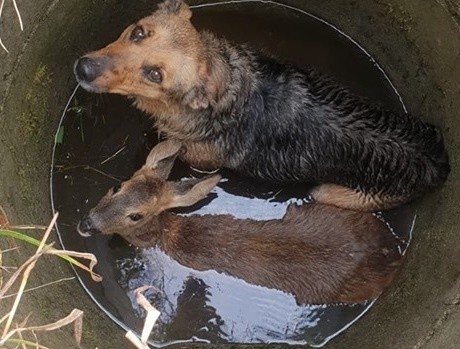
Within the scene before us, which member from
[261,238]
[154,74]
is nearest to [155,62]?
[154,74]

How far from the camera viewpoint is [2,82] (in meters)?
A: 4.52

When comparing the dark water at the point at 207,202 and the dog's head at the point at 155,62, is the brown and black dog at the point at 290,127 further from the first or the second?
the dark water at the point at 207,202

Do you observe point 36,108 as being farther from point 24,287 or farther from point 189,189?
point 24,287

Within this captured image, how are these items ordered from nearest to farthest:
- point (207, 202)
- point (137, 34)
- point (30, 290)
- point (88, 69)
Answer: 1. point (88, 69)
2. point (137, 34)
3. point (30, 290)
4. point (207, 202)

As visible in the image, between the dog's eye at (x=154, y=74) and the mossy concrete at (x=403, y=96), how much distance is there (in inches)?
34.5

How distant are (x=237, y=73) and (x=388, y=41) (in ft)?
4.25

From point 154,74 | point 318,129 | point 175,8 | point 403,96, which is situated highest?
point 403,96

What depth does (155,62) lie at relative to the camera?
4270 mm

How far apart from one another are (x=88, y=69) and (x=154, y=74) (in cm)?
38

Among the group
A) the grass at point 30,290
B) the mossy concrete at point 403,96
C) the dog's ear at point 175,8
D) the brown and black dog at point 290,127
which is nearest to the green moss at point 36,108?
the mossy concrete at point 403,96

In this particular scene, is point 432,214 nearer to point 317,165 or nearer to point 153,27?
point 317,165

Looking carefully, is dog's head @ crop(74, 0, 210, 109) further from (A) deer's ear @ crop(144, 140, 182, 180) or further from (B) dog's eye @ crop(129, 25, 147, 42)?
(A) deer's ear @ crop(144, 140, 182, 180)

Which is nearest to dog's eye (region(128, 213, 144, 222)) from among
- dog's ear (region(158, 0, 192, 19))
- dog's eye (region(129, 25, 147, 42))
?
dog's eye (region(129, 25, 147, 42))

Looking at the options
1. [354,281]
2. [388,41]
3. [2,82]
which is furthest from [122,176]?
[388,41]
